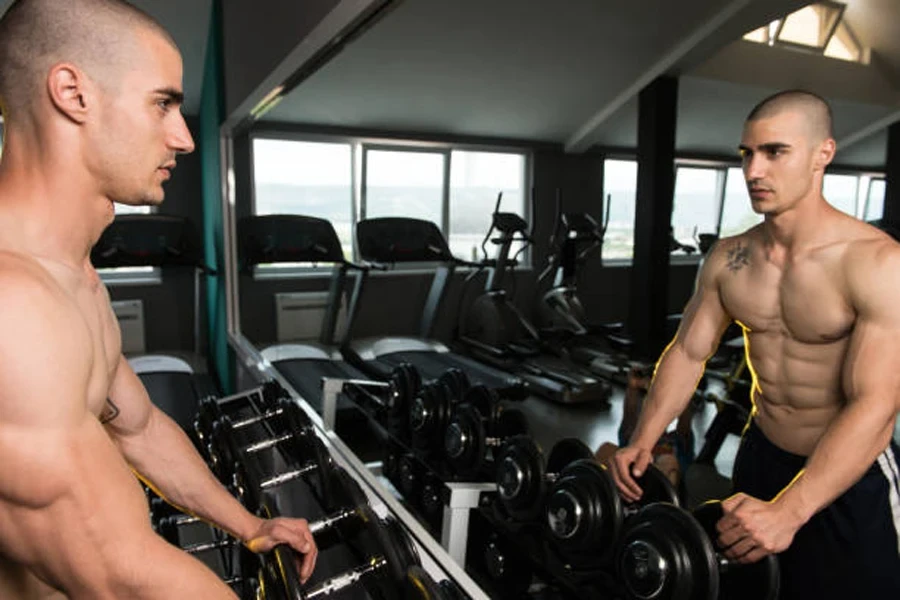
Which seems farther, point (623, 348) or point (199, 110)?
point (199, 110)

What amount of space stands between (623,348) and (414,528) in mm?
1590

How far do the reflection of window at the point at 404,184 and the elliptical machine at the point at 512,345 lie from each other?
0.45m

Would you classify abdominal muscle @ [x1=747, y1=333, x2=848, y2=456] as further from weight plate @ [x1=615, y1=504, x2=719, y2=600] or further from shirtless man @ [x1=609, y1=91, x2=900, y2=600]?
weight plate @ [x1=615, y1=504, x2=719, y2=600]

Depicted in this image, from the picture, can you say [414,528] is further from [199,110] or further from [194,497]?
[199,110]

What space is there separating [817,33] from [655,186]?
2.07ft

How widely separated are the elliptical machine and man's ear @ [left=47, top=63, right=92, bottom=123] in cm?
278

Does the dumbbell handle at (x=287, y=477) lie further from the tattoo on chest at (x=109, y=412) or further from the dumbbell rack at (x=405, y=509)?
the tattoo on chest at (x=109, y=412)

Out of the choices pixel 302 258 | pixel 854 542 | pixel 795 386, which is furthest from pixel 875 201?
pixel 302 258

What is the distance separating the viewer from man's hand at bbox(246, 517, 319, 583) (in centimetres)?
109

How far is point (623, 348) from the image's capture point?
2.76m

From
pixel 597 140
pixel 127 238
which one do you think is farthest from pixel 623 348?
pixel 127 238

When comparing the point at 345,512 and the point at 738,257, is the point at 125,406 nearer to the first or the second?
the point at 345,512

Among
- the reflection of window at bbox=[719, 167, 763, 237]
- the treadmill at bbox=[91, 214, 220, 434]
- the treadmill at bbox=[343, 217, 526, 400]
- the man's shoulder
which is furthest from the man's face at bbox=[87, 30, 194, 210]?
the treadmill at bbox=[91, 214, 220, 434]

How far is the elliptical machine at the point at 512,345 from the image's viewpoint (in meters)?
3.54
